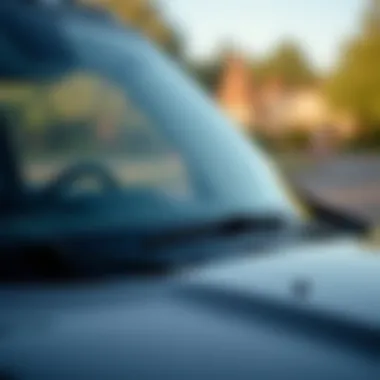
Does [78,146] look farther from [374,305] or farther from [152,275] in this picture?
[374,305]

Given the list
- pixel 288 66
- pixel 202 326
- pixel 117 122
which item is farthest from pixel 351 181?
pixel 288 66

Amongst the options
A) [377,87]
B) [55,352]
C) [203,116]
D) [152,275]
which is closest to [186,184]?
[203,116]

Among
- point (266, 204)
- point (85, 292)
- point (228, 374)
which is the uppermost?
point (266, 204)

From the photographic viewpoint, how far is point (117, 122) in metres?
3.56

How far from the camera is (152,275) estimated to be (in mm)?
2477

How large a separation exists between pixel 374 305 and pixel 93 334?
54 cm

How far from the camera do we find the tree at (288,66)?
7569cm

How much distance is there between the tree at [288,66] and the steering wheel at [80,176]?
7021 cm

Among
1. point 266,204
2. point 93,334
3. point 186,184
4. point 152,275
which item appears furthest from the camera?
point 186,184

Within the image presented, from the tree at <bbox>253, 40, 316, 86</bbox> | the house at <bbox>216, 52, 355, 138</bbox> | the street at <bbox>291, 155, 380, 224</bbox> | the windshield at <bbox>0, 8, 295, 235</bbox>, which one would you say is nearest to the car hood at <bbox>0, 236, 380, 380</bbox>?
the windshield at <bbox>0, 8, 295, 235</bbox>

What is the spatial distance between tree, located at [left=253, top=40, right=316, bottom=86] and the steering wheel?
70207 mm

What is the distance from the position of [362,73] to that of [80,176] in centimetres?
5353

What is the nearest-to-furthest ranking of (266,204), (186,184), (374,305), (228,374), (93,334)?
(228,374), (93,334), (374,305), (266,204), (186,184)

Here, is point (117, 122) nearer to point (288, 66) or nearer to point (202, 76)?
point (202, 76)
